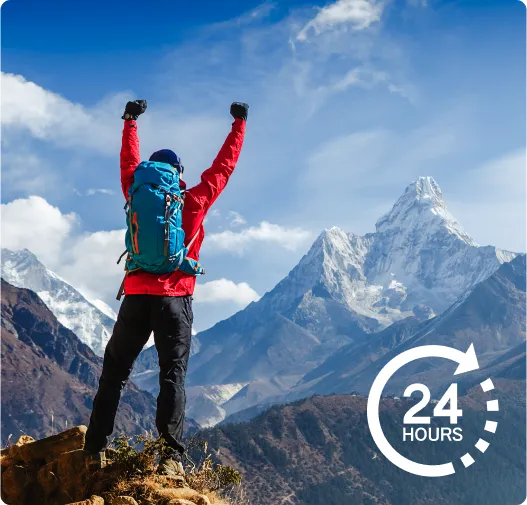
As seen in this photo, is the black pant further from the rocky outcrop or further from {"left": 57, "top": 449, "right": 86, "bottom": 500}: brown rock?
the rocky outcrop

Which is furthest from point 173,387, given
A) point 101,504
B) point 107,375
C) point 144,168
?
point 144,168

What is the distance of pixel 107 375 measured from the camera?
8.62 meters

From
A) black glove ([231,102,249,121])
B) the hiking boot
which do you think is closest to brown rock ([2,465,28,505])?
the hiking boot

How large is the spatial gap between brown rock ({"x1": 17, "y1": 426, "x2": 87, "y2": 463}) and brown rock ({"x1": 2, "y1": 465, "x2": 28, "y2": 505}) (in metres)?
0.32

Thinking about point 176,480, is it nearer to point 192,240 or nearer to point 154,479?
point 154,479

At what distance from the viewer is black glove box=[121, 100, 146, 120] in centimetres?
987

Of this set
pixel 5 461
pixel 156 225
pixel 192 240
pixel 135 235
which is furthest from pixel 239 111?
pixel 5 461

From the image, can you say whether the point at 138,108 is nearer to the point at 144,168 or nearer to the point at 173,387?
the point at 144,168

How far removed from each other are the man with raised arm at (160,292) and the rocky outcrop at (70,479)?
1.15 ft

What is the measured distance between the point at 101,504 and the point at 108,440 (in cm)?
183

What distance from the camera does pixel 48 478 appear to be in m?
8.77

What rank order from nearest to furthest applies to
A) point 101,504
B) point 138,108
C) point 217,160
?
1. point 101,504
2. point 217,160
3. point 138,108

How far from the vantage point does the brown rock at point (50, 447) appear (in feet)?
31.0

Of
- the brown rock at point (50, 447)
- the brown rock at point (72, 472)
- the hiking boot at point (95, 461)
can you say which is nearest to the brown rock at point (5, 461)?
the brown rock at point (50, 447)
